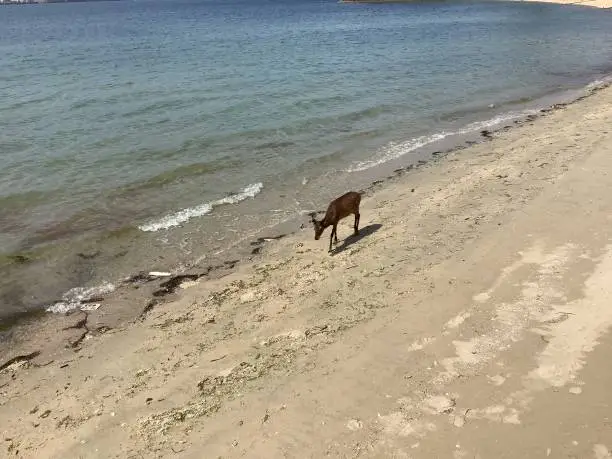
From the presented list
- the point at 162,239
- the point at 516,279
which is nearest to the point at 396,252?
the point at 516,279

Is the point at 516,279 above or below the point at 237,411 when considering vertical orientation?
above

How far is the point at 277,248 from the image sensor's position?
39.6ft

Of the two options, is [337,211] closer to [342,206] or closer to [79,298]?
[342,206]

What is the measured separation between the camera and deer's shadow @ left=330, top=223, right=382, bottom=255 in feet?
37.1

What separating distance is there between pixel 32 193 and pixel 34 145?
452 cm

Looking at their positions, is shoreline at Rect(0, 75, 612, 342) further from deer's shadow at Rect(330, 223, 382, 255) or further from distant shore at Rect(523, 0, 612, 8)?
distant shore at Rect(523, 0, 612, 8)

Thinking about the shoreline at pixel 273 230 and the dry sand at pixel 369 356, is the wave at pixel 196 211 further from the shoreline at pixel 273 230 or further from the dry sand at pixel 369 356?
the dry sand at pixel 369 356

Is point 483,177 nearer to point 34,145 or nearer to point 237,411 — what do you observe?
point 237,411

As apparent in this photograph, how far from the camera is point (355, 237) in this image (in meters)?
11.9

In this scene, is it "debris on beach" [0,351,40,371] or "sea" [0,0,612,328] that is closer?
"debris on beach" [0,351,40,371]

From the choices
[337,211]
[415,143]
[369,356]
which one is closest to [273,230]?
[337,211]

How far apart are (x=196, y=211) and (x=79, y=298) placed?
439 centimetres

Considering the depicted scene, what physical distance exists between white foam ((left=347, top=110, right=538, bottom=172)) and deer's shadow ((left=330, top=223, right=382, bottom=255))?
5002 mm

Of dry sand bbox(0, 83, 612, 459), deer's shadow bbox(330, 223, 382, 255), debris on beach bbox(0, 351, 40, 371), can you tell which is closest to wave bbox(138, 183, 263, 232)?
dry sand bbox(0, 83, 612, 459)
